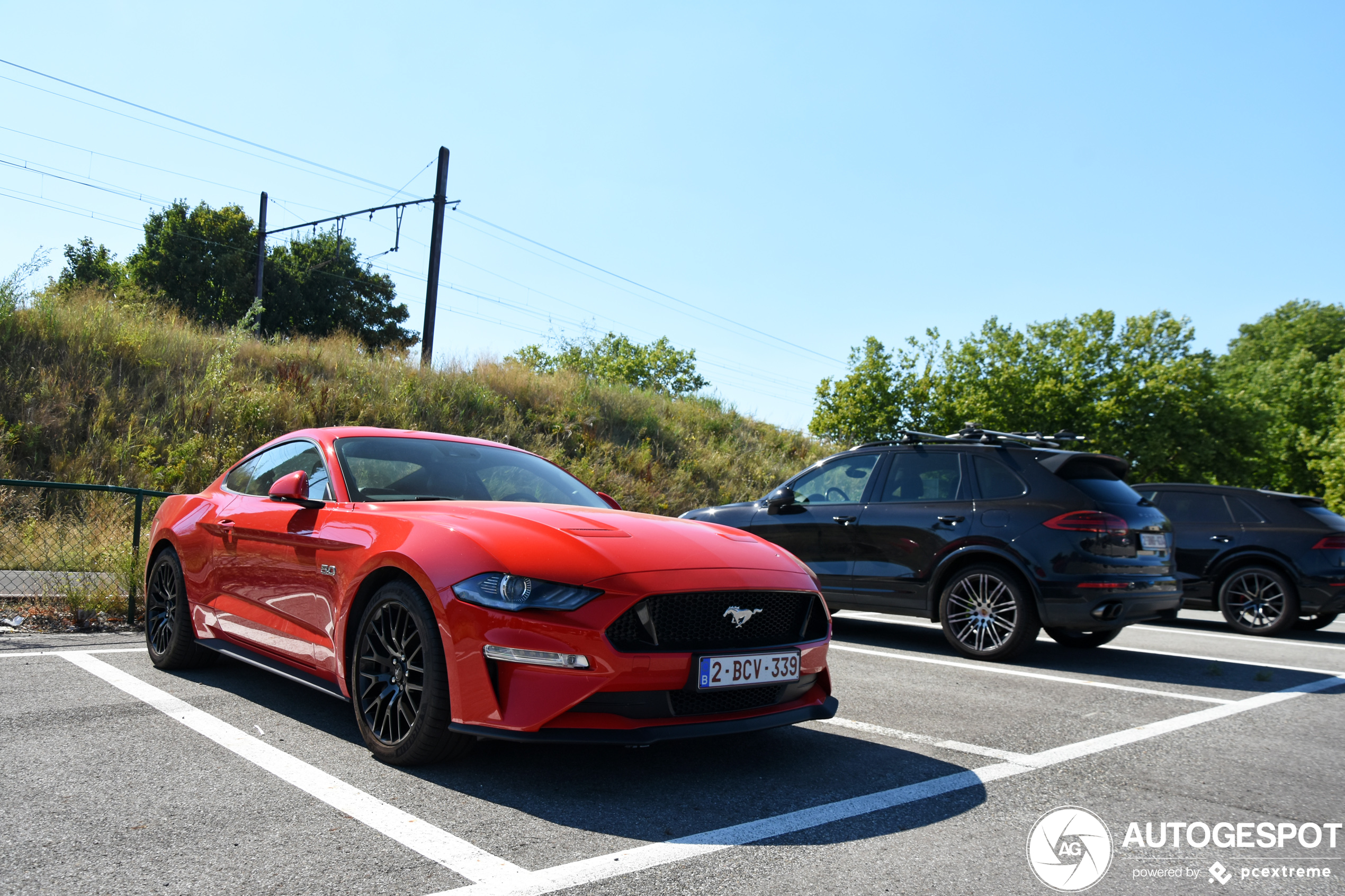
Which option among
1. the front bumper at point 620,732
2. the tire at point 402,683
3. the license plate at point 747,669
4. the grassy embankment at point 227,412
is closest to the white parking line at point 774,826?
the front bumper at point 620,732

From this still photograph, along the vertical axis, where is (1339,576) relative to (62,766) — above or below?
above

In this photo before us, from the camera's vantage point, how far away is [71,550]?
9391 millimetres

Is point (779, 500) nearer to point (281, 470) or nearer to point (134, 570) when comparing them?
point (281, 470)

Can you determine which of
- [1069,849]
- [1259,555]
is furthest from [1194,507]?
[1069,849]

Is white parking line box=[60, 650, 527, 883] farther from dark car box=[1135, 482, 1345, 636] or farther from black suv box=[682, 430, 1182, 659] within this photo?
dark car box=[1135, 482, 1345, 636]

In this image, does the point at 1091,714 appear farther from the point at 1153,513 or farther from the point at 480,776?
the point at 480,776

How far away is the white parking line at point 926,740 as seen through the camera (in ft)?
14.5

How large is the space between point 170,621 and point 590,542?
3.54m

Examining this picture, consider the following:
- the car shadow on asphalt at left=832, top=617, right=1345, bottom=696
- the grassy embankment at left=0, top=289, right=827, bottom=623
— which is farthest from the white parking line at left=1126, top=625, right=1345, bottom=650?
the grassy embankment at left=0, top=289, right=827, bottom=623

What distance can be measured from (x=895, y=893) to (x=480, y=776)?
5.92ft

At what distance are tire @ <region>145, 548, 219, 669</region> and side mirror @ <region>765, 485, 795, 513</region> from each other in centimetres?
506

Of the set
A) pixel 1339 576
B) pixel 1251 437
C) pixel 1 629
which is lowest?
pixel 1 629

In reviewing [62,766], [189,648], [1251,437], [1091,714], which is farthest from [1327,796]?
[1251,437]

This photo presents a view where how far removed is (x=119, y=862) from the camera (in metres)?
2.86
